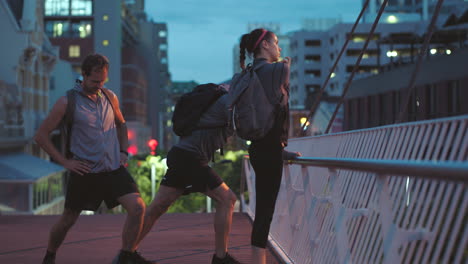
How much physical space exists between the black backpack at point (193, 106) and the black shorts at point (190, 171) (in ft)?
0.54

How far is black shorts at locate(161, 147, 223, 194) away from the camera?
18.4ft

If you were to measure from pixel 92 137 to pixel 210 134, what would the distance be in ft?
2.85

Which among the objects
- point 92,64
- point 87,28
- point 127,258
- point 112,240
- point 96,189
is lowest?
point 87,28

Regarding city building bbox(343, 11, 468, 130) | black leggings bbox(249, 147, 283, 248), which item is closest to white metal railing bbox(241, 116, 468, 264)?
black leggings bbox(249, 147, 283, 248)

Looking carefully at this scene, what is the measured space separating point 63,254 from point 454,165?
587cm

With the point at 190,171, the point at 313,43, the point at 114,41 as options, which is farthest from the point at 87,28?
the point at 190,171

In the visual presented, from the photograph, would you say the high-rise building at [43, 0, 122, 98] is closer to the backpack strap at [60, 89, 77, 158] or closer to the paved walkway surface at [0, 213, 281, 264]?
the paved walkway surface at [0, 213, 281, 264]

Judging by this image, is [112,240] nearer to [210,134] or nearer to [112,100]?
[112,100]

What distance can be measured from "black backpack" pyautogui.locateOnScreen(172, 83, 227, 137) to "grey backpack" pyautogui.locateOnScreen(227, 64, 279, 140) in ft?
2.85

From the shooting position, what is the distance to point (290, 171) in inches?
289

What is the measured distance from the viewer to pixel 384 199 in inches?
134

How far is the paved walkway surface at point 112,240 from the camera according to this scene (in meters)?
7.23

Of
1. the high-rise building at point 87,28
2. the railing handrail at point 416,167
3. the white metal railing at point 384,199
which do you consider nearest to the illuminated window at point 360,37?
the high-rise building at point 87,28

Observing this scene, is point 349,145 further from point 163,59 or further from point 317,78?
point 163,59
